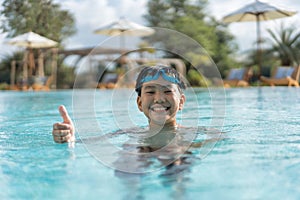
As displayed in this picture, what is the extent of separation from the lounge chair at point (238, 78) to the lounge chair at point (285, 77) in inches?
42.2

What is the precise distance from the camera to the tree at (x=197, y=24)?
24500mm

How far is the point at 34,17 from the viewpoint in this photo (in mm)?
23469

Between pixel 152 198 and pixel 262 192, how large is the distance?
1.57 feet

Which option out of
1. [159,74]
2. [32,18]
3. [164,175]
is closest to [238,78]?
[32,18]

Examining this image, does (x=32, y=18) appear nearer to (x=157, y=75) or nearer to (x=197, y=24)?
(x=197, y=24)

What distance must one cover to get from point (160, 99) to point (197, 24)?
2323 cm

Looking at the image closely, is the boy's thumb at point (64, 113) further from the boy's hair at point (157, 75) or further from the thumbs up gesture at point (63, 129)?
the boy's hair at point (157, 75)

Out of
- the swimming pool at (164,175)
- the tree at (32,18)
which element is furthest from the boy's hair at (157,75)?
Answer: the tree at (32,18)

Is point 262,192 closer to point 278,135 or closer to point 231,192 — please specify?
point 231,192

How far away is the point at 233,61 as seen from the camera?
25594mm

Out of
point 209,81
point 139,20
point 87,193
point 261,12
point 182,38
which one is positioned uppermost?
point 139,20

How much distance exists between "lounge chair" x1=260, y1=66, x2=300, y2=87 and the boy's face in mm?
11930

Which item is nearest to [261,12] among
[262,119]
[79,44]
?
[262,119]

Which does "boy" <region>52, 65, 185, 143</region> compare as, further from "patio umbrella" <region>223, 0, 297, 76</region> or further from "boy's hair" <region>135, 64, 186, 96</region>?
"patio umbrella" <region>223, 0, 297, 76</region>
